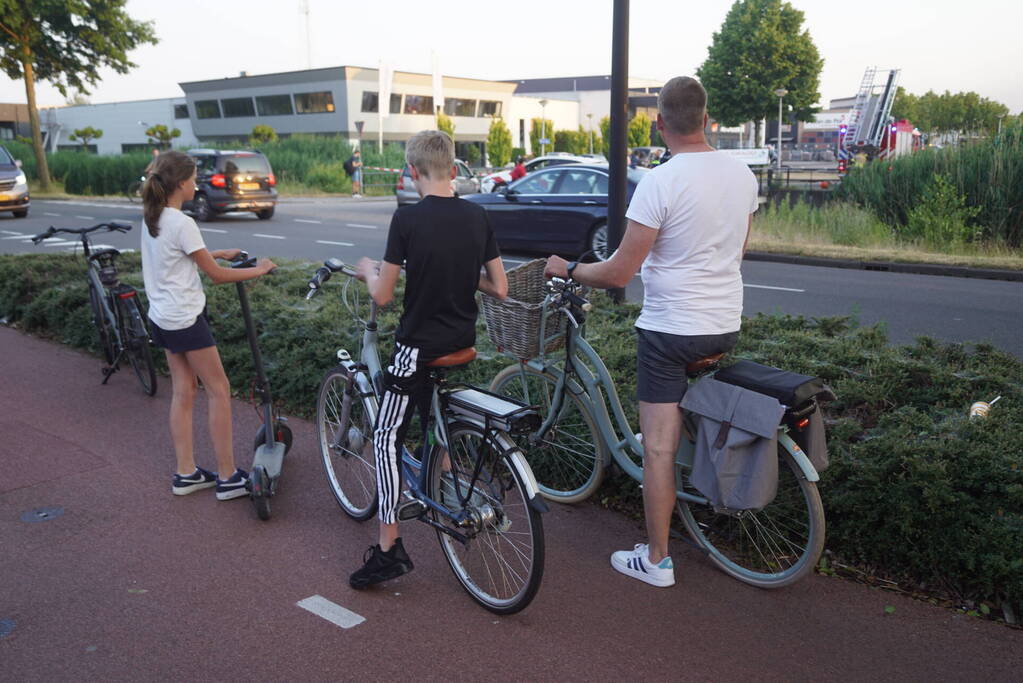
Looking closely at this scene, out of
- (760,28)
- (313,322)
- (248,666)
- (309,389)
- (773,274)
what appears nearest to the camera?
(248,666)

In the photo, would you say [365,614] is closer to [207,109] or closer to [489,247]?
[489,247]

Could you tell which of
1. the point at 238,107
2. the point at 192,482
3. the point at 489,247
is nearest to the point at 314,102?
the point at 238,107

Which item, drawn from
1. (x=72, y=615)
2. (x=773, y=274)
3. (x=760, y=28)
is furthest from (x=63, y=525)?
(x=760, y=28)

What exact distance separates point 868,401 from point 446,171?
2.70 m

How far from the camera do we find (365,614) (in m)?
3.38

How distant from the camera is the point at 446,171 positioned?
3.16 m

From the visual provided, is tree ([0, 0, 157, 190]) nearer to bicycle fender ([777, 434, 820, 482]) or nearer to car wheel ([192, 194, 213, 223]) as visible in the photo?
car wheel ([192, 194, 213, 223])

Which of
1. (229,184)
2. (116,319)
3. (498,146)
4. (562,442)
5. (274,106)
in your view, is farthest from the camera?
(274,106)

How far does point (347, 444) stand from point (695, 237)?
2.01 meters

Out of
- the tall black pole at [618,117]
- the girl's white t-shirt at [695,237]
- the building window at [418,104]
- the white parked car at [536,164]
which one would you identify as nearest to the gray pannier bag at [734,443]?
the girl's white t-shirt at [695,237]

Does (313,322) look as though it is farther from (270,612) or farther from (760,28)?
(760,28)

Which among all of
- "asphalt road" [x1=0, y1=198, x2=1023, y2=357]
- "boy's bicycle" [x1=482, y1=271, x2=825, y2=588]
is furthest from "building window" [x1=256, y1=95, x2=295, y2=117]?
"boy's bicycle" [x1=482, y1=271, x2=825, y2=588]

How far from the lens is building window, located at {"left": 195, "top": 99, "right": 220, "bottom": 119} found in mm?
74562

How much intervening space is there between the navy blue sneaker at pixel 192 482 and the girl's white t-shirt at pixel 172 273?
2.75 ft
